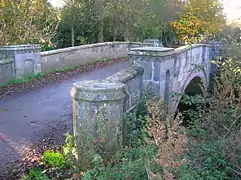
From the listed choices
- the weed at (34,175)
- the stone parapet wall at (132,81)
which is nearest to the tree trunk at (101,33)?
the stone parapet wall at (132,81)

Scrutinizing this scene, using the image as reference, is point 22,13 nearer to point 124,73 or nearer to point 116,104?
point 124,73

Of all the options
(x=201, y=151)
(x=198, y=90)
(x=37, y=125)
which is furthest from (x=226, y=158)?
(x=198, y=90)

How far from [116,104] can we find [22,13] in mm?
11439

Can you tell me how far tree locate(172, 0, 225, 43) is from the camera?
1819 cm

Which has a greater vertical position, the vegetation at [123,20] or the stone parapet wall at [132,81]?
the vegetation at [123,20]

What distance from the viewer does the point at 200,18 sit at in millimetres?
18562

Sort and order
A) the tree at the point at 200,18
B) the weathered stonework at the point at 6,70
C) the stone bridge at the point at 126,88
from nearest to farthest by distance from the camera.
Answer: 1. the stone bridge at the point at 126,88
2. the weathered stonework at the point at 6,70
3. the tree at the point at 200,18

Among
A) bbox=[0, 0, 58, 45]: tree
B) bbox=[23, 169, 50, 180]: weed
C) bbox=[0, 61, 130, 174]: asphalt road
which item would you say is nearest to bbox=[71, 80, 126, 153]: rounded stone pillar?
bbox=[23, 169, 50, 180]: weed

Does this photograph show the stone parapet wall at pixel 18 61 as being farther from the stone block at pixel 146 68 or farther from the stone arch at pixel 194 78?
the stone arch at pixel 194 78

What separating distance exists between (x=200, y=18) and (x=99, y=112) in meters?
15.8

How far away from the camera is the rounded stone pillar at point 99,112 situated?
13.9 ft

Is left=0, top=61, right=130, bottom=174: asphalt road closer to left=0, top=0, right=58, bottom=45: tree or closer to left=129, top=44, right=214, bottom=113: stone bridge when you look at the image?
left=129, top=44, right=214, bottom=113: stone bridge

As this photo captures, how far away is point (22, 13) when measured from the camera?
14.3 meters

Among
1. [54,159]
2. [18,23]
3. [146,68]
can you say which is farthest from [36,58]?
[54,159]
